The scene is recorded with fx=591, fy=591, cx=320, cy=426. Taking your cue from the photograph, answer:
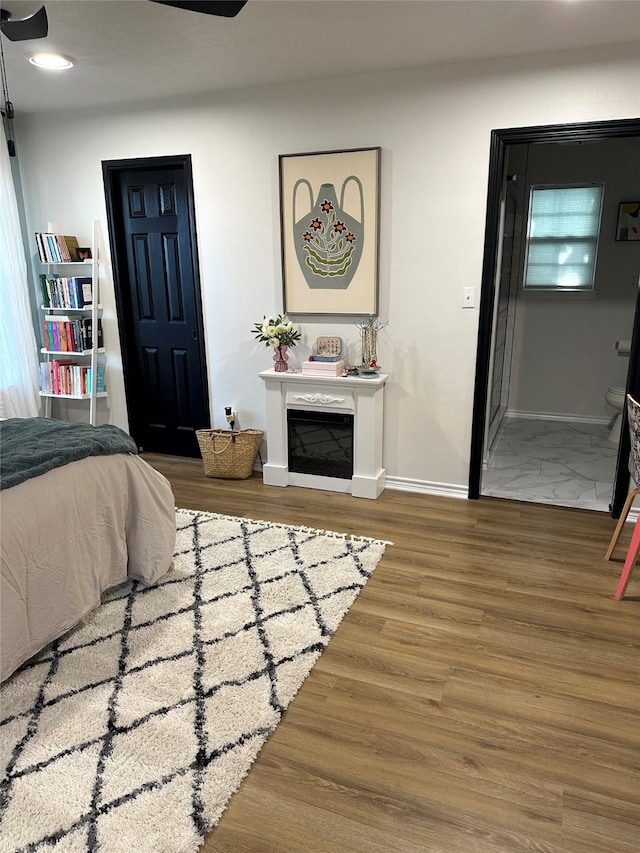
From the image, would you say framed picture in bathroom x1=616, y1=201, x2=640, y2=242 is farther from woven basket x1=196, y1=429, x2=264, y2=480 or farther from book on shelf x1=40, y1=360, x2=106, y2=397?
book on shelf x1=40, y1=360, x2=106, y2=397

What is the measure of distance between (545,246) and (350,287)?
2634 mm

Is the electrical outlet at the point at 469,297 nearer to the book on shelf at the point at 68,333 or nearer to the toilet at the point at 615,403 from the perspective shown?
the toilet at the point at 615,403

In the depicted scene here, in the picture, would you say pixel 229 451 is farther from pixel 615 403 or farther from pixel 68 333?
pixel 615 403

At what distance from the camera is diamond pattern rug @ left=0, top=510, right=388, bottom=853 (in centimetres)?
166

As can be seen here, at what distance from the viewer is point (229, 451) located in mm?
4219

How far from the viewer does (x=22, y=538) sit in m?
2.13

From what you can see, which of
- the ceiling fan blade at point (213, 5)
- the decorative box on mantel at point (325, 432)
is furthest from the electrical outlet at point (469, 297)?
the ceiling fan blade at point (213, 5)

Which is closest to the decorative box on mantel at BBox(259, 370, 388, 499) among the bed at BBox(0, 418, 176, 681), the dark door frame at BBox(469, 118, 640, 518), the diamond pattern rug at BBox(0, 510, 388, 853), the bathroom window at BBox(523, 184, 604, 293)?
the dark door frame at BBox(469, 118, 640, 518)

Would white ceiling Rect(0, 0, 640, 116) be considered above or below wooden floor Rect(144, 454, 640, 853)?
above

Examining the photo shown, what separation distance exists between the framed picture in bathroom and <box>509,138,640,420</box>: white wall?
4cm

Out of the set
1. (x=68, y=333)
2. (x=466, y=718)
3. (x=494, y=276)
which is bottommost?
(x=466, y=718)

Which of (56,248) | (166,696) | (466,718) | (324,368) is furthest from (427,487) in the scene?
(56,248)

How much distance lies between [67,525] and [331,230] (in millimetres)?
2472

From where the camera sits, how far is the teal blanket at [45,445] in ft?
7.25
